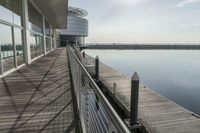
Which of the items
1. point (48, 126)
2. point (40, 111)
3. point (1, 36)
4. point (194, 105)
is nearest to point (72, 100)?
point (40, 111)

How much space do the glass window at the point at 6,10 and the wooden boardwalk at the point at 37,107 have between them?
2235mm

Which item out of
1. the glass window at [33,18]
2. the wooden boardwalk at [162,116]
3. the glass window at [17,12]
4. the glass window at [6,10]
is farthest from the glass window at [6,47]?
the wooden boardwalk at [162,116]

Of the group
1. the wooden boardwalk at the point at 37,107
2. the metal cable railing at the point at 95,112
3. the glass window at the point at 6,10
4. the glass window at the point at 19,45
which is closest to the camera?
the metal cable railing at the point at 95,112

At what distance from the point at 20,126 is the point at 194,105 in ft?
40.7

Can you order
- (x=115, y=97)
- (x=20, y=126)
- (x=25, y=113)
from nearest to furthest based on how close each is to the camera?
(x=20, y=126) < (x=25, y=113) < (x=115, y=97)

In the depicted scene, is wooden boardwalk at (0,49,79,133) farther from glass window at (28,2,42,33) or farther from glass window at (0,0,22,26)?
glass window at (28,2,42,33)

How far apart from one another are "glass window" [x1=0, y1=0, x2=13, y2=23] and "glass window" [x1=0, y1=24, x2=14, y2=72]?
0.99 ft

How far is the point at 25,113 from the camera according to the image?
359 centimetres

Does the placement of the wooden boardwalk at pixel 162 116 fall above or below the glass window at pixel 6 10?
below

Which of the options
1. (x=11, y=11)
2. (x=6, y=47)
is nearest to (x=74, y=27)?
(x=11, y=11)

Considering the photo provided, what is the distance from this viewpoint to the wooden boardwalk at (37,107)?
10.1 feet

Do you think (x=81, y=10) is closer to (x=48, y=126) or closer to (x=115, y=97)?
(x=115, y=97)

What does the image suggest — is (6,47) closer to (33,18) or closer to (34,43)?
(34,43)

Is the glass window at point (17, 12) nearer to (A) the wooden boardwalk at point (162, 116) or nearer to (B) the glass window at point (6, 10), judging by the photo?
(B) the glass window at point (6, 10)
